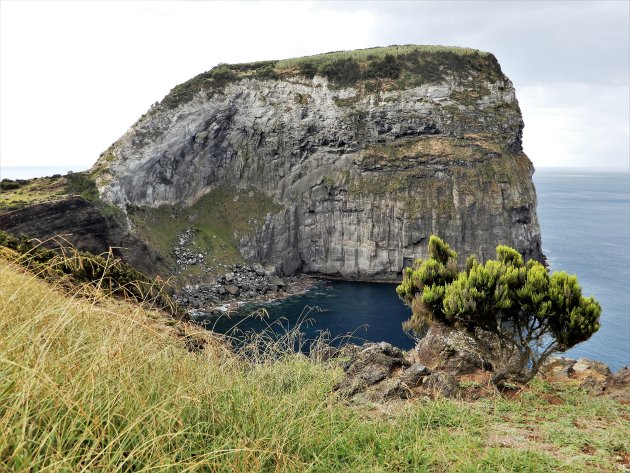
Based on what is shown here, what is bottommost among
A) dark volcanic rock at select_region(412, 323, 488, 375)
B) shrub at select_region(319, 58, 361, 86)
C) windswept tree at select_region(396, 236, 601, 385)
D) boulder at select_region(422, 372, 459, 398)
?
dark volcanic rock at select_region(412, 323, 488, 375)

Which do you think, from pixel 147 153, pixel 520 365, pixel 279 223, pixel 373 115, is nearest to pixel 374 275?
pixel 279 223

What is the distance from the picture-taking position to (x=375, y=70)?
94.7 m

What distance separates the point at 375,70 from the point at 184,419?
3851 inches

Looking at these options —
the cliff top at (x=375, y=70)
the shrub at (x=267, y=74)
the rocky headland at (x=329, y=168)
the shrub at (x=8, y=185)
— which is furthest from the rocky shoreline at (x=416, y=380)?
the shrub at (x=267, y=74)

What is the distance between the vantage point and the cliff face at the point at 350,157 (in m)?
84.8

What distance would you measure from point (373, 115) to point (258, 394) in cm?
8998

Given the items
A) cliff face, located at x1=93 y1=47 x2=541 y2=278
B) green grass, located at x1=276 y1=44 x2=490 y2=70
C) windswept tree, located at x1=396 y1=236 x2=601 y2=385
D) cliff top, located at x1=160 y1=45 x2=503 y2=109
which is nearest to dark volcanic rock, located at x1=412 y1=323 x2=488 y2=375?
windswept tree, located at x1=396 y1=236 x2=601 y2=385

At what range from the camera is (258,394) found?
17.7ft

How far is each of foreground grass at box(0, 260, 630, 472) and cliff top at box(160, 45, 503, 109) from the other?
90785 millimetres

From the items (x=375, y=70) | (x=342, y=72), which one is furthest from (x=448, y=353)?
(x=375, y=70)

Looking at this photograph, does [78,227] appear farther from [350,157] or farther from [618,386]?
[618,386]

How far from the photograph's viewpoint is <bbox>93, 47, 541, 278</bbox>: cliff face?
84750mm

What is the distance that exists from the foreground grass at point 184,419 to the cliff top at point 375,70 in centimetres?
9079

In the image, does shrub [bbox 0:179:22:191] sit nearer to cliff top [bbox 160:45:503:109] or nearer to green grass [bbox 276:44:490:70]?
cliff top [bbox 160:45:503:109]
